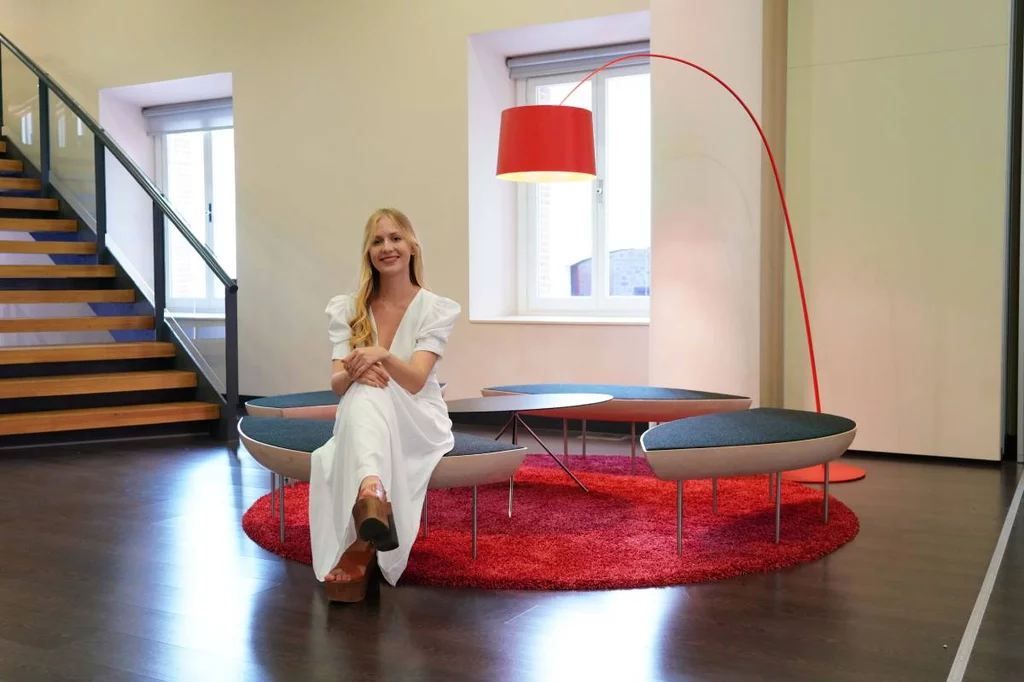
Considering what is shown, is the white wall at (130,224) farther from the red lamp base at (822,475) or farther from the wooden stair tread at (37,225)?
the red lamp base at (822,475)

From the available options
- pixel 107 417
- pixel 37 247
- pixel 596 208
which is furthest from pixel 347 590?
pixel 37 247

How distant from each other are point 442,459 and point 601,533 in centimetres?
80

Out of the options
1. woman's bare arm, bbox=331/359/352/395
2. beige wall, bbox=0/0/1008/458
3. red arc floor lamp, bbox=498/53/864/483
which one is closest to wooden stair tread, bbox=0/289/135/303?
beige wall, bbox=0/0/1008/458

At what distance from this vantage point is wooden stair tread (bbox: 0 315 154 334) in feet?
21.5

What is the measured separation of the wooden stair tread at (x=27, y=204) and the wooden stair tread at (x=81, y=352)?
1637 mm

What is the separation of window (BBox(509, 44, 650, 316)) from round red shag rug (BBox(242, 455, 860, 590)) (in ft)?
7.82

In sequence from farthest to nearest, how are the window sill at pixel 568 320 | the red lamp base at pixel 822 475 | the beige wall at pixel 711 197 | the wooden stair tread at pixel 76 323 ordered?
the wooden stair tread at pixel 76 323 → the window sill at pixel 568 320 → the beige wall at pixel 711 197 → the red lamp base at pixel 822 475

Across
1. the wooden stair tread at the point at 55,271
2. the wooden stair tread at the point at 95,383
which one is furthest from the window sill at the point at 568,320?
the wooden stair tread at the point at 55,271

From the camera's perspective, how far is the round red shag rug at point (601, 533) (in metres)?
Result: 3.22

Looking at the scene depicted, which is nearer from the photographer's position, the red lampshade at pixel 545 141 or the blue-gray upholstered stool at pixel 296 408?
the blue-gray upholstered stool at pixel 296 408

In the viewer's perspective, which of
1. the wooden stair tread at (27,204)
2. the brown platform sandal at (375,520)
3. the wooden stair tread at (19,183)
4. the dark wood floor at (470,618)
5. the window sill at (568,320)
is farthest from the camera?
the wooden stair tread at (19,183)

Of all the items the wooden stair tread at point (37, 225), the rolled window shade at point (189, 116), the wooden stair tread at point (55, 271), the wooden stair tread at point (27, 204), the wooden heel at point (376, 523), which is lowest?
the wooden heel at point (376, 523)

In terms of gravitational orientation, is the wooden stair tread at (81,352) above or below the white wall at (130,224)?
below

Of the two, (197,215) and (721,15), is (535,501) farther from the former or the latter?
(197,215)
